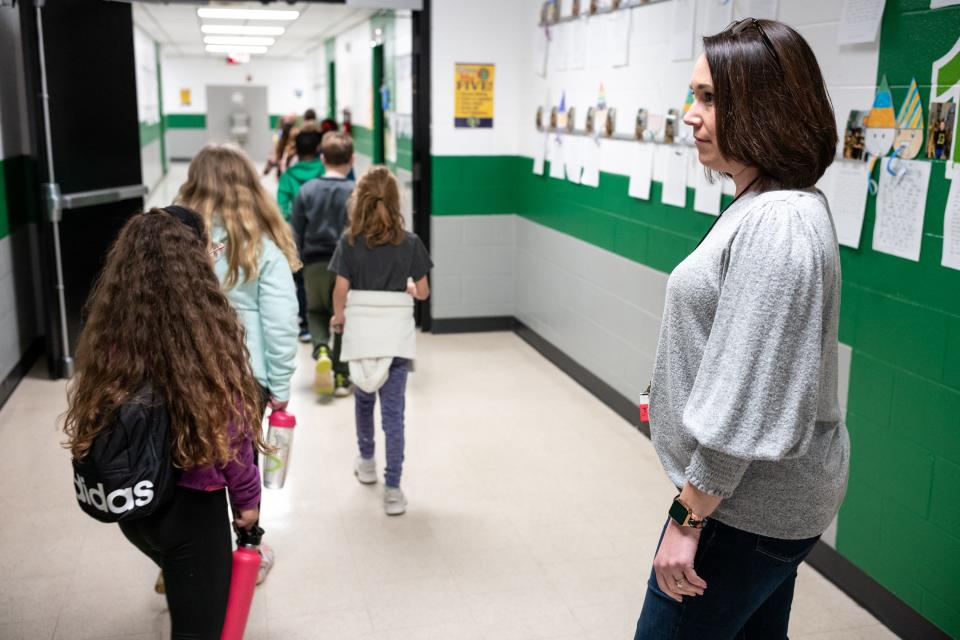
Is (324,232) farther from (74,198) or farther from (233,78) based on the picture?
(233,78)

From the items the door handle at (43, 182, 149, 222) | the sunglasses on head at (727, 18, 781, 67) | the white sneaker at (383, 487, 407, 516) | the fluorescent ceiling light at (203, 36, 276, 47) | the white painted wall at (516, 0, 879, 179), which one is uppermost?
the fluorescent ceiling light at (203, 36, 276, 47)

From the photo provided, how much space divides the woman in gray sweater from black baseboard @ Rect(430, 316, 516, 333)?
16.1 feet

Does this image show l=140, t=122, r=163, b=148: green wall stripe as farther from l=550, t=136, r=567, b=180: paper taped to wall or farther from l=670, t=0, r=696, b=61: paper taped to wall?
l=670, t=0, r=696, b=61: paper taped to wall

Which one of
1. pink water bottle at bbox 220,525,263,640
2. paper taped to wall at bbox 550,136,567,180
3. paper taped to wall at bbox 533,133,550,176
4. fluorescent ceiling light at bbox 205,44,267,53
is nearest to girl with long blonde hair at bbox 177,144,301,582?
pink water bottle at bbox 220,525,263,640

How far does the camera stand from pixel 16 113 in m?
5.29

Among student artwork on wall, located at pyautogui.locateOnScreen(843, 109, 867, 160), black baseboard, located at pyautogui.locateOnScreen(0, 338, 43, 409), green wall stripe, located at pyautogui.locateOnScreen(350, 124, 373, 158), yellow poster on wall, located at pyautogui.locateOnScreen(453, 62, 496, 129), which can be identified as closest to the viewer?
student artwork on wall, located at pyautogui.locateOnScreen(843, 109, 867, 160)

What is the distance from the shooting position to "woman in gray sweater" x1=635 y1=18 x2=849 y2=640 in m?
1.21

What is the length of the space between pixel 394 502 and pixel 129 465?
1855 mm

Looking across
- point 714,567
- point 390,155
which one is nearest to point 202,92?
point 390,155

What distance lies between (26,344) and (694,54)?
161 inches

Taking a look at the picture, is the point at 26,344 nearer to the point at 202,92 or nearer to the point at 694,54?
the point at 694,54

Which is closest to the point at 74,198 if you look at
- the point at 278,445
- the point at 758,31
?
the point at 278,445

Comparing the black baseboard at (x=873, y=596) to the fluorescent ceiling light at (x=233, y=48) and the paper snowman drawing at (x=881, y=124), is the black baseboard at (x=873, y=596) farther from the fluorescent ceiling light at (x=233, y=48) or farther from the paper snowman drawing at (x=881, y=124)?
the fluorescent ceiling light at (x=233, y=48)

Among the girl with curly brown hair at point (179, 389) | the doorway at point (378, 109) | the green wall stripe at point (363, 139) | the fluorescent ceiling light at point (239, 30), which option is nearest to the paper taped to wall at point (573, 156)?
the girl with curly brown hair at point (179, 389)
